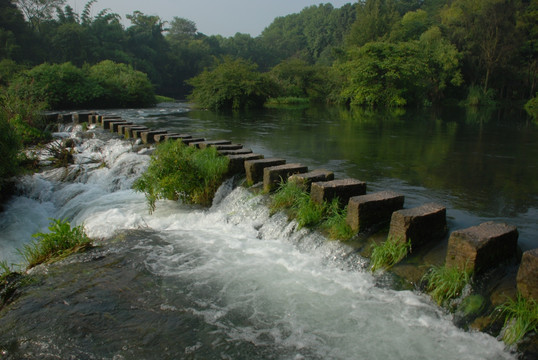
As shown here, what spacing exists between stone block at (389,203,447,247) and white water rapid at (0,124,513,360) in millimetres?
559

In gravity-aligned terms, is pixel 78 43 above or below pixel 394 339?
above

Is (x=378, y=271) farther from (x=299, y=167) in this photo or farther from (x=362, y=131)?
(x=362, y=131)

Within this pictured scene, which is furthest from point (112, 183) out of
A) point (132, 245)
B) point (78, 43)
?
point (78, 43)

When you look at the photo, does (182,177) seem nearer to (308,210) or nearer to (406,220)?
(308,210)

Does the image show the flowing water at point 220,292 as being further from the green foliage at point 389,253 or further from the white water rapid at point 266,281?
the green foliage at point 389,253

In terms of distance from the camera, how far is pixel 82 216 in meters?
7.02

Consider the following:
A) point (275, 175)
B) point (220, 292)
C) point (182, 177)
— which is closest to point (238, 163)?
point (182, 177)

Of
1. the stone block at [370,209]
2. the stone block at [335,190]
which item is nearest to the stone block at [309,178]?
the stone block at [335,190]

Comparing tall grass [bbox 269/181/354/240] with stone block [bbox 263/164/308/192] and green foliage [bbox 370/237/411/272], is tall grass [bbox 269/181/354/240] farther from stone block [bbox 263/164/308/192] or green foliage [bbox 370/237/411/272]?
green foliage [bbox 370/237/411/272]

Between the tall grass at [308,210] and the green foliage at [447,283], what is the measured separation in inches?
48.1

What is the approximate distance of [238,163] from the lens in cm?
743

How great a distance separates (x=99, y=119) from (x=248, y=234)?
1271cm

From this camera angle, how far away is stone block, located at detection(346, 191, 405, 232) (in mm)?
4730

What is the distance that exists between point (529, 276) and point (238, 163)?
518 centimetres
